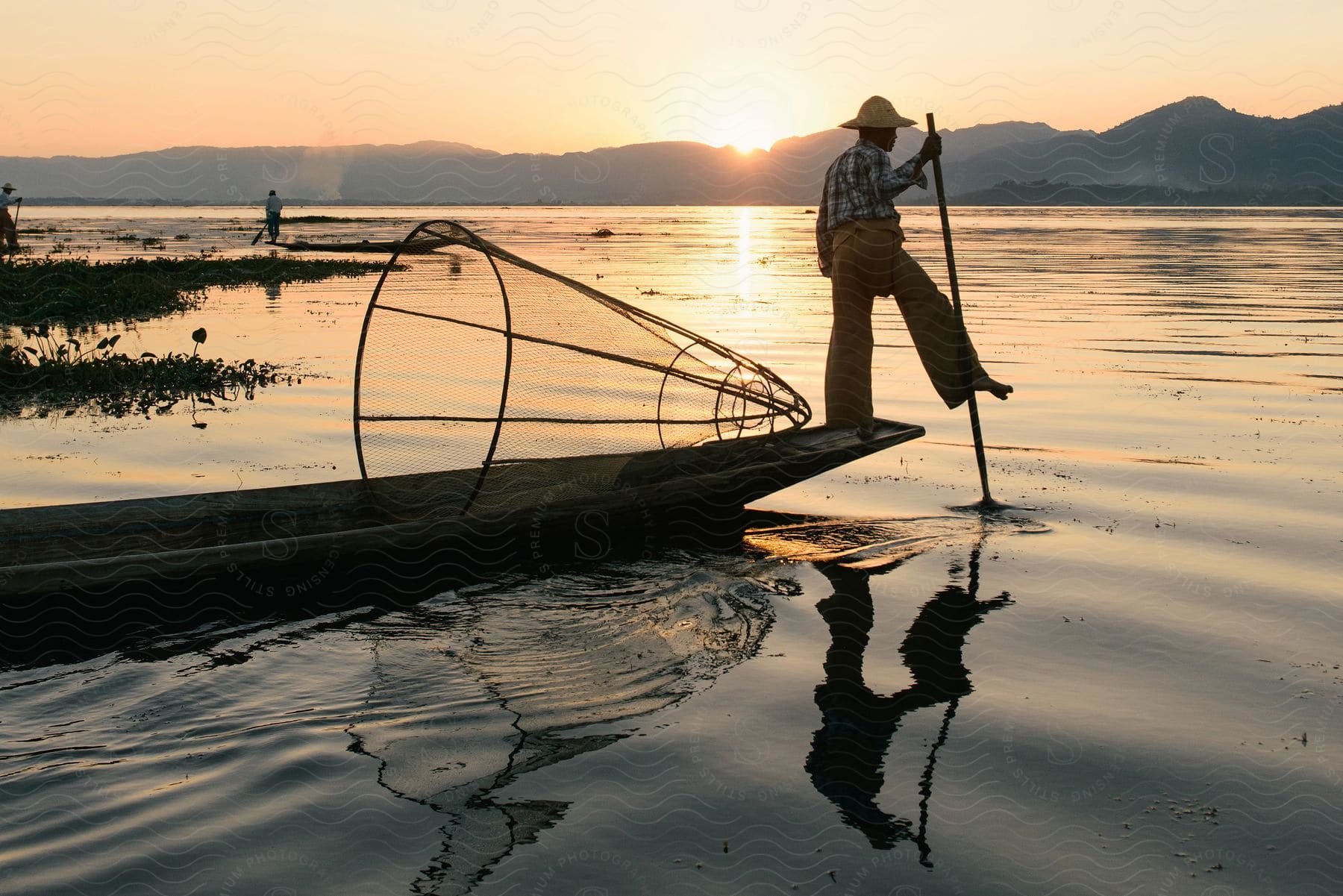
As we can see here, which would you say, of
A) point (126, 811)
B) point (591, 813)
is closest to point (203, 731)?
point (126, 811)

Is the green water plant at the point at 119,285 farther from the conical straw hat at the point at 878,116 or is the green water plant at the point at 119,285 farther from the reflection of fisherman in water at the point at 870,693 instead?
the reflection of fisherman in water at the point at 870,693

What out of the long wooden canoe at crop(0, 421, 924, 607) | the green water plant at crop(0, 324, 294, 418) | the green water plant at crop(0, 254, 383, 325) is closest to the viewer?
the long wooden canoe at crop(0, 421, 924, 607)

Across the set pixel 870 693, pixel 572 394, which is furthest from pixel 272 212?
pixel 870 693

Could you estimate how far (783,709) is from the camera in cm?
465

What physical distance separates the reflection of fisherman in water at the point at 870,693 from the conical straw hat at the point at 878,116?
3.18m

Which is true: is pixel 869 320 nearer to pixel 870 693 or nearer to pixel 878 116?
pixel 878 116

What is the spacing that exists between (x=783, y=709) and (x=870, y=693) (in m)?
0.46

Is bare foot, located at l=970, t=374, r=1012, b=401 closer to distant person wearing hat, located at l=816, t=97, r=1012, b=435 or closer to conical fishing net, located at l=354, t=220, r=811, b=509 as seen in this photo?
distant person wearing hat, located at l=816, t=97, r=1012, b=435

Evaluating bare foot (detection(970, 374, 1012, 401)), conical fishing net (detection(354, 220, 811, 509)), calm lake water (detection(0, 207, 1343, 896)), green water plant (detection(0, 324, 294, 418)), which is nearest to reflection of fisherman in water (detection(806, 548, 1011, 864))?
calm lake water (detection(0, 207, 1343, 896))

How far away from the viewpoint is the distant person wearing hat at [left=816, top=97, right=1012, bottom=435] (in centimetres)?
777

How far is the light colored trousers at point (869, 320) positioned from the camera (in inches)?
311

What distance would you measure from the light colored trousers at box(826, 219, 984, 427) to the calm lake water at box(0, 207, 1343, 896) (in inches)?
33.3

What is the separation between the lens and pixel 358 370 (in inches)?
288

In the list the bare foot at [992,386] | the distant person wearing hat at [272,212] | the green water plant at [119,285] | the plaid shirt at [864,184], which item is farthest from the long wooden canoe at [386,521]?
the distant person wearing hat at [272,212]
